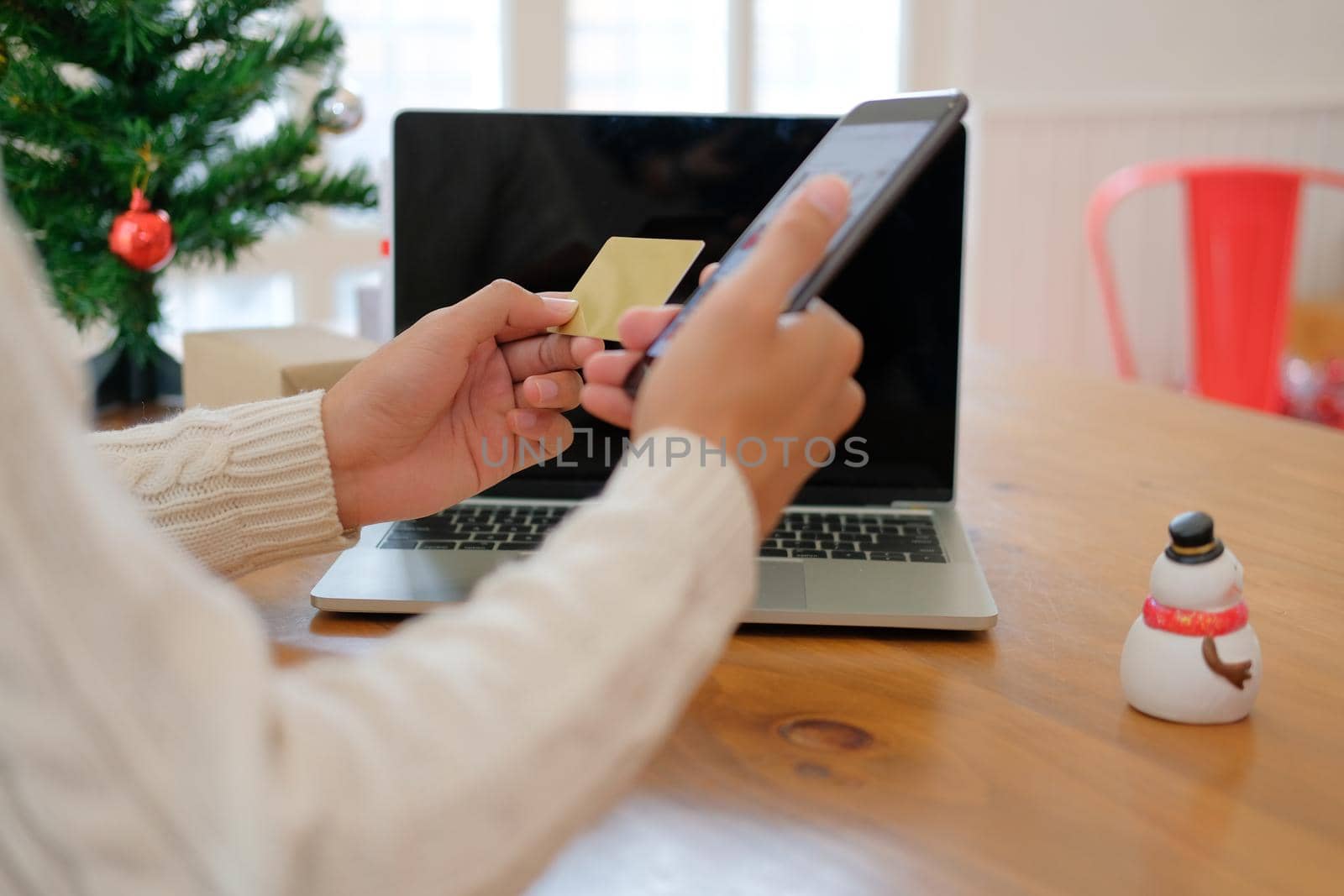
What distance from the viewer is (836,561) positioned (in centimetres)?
71

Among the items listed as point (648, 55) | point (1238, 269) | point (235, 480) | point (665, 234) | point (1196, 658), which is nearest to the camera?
point (1196, 658)

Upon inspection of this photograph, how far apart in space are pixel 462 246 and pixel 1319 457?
2.33 ft

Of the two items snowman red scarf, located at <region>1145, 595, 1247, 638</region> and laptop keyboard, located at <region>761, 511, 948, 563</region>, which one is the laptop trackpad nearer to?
laptop keyboard, located at <region>761, 511, 948, 563</region>

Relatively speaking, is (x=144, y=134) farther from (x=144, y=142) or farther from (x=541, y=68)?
(x=541, y=68)

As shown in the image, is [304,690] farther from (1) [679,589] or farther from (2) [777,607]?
(2) [777,607]

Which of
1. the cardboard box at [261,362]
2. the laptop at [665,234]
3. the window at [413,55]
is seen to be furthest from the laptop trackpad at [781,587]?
Answer: the window at [413,55]

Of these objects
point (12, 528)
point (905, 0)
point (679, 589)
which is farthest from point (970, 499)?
point (905, 0)

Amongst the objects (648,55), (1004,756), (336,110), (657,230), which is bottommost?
(1004,756)

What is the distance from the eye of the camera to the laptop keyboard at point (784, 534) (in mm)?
732

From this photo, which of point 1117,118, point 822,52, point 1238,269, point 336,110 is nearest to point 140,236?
point 336,110

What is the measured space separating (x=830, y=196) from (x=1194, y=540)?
22 centimetres

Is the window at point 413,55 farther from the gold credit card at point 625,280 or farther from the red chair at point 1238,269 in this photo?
the gold credit card at point 625,280

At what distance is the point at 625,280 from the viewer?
26.7 inches

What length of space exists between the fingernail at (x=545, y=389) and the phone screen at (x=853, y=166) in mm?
168
